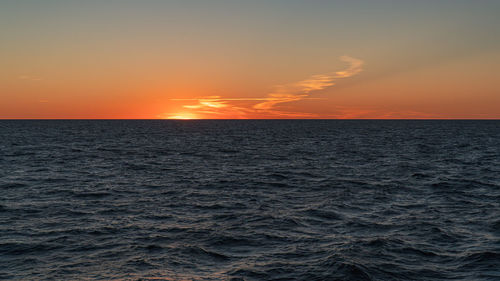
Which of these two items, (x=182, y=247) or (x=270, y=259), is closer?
(x=270, y=259)

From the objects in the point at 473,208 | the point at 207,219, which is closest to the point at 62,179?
the point at 207,219

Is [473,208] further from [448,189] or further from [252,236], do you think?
[252,236]

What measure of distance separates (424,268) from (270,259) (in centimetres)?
556

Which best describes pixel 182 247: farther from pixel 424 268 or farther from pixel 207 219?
pixel 424 268

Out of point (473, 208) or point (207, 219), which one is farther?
point (473, 208)

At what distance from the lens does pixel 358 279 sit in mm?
12672

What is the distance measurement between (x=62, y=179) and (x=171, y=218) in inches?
688

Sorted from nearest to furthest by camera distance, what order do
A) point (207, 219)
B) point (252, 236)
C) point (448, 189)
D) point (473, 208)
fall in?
1. point (252, 236)
2. point (207, 219)
3. point (473, 208)
4. point (448, 189)

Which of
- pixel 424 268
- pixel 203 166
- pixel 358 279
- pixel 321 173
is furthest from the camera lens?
pixel 203 166

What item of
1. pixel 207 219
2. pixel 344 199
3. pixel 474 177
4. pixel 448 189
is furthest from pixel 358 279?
pixel 474 177

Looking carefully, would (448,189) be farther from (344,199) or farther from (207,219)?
(207,219)

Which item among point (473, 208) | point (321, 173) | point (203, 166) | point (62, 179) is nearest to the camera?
point (473, 208)

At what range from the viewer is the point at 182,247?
15672 mm

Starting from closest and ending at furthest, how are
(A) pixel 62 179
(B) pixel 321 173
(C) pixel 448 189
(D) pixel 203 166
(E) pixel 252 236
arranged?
(E) pixel 252 236, (C) pixel 448 189, (A) pixel 62 179, (B) pixel 321 173, (D) pixel 203 166
